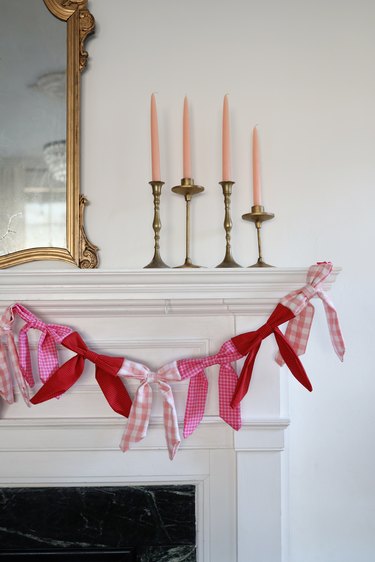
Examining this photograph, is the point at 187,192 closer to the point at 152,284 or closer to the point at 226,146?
the point at 226,146

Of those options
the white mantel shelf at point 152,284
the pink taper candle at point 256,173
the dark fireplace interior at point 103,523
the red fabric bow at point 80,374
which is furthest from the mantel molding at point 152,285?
the dark fireplace interior at point 103,523

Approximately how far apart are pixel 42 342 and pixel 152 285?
0.27 m

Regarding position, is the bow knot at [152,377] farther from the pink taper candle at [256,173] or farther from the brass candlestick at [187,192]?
the pink taper candle at [256,173]

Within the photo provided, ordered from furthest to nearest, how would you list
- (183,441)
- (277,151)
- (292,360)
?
(277,151) < (183,441) < (292,360)

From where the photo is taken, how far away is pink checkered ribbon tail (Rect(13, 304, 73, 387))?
4.36 feet

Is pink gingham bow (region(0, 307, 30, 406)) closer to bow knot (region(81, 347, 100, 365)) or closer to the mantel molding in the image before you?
the mantel molding

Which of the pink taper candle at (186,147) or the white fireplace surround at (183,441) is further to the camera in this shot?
the pink taper candle at (186,147)

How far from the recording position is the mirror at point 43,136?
62.1 inches

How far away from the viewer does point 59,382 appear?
4.32 ft

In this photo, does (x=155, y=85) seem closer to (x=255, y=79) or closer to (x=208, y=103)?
(x=208, y=103)

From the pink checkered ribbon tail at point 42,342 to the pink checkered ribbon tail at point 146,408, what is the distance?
16 centimetres

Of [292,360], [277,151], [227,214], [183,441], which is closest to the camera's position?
[292,360]

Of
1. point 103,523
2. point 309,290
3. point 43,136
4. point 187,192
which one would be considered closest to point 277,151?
point 187,192

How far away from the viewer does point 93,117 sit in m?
1.63
